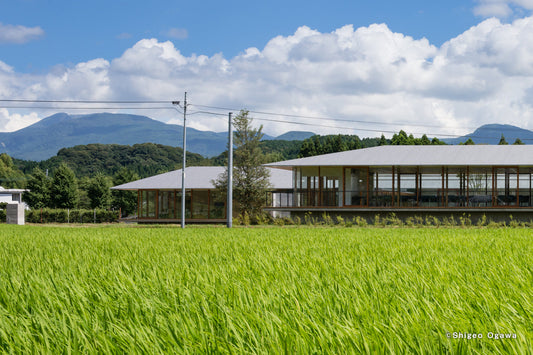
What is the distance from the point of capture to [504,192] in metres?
31.6

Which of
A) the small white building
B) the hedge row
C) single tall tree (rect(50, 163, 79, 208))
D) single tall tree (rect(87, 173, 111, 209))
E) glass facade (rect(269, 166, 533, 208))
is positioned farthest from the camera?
the small white building

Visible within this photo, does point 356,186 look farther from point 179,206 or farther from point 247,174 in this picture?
point 179,206

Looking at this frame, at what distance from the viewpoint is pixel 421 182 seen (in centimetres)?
3225

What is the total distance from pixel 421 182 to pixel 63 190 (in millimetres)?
35254

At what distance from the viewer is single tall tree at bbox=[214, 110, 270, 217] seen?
1465 inches

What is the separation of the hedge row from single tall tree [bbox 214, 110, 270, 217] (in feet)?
42.9

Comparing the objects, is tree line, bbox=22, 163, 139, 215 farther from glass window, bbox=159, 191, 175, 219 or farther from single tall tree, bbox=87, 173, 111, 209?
glass window, bbox=159, 191, 175, 219

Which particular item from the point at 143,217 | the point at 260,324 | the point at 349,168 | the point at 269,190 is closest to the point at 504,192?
the point at 349,168

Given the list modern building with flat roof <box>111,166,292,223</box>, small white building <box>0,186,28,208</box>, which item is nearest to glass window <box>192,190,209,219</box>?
modern building with flat roof <box>111,166,292,223</box>

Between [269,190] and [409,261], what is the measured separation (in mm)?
30460

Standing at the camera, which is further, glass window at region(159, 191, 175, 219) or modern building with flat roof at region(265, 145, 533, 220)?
glass window at region(159, 191, 175, 219)

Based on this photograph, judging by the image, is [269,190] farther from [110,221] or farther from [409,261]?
[409,261]

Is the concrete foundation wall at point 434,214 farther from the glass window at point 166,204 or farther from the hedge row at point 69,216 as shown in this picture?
the hedge row at point 69,216

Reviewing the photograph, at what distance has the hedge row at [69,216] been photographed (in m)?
46.7
